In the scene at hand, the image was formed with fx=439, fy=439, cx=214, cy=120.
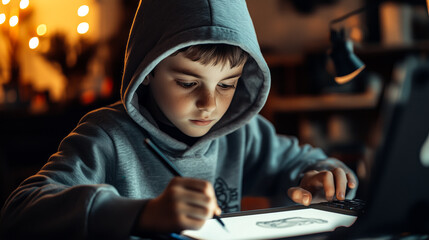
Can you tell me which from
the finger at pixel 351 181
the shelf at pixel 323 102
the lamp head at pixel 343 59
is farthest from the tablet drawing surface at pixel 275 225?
the shelf at pixel 323 102

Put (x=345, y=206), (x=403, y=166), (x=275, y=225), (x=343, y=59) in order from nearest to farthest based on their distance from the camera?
1. (x=403, y=166)
2. (x=275, y=225)
3. (x=345, y=206)
4. (x=343, y=59)

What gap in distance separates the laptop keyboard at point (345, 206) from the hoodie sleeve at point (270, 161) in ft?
0.83

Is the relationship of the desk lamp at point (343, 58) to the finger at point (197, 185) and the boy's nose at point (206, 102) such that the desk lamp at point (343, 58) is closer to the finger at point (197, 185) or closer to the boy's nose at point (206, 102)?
the boy's nose at point (206, 102)

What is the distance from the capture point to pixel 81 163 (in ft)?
2.13

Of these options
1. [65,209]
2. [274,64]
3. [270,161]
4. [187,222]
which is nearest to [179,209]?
[187,222]

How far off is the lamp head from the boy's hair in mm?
285

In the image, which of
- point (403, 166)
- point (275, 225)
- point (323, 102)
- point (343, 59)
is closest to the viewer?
point (403, 166)

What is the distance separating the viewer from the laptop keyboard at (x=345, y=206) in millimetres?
593

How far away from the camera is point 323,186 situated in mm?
737

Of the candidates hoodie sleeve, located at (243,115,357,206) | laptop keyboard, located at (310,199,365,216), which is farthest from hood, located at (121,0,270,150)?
laptop keyboard, located at (310,199,365,216)

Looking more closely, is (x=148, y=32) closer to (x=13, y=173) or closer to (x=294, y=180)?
(x=294, y=180)

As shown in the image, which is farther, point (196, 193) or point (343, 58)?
point (343, 58)

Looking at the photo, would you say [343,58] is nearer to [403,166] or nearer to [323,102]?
[403,166]

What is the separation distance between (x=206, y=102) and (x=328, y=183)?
0.77ft
